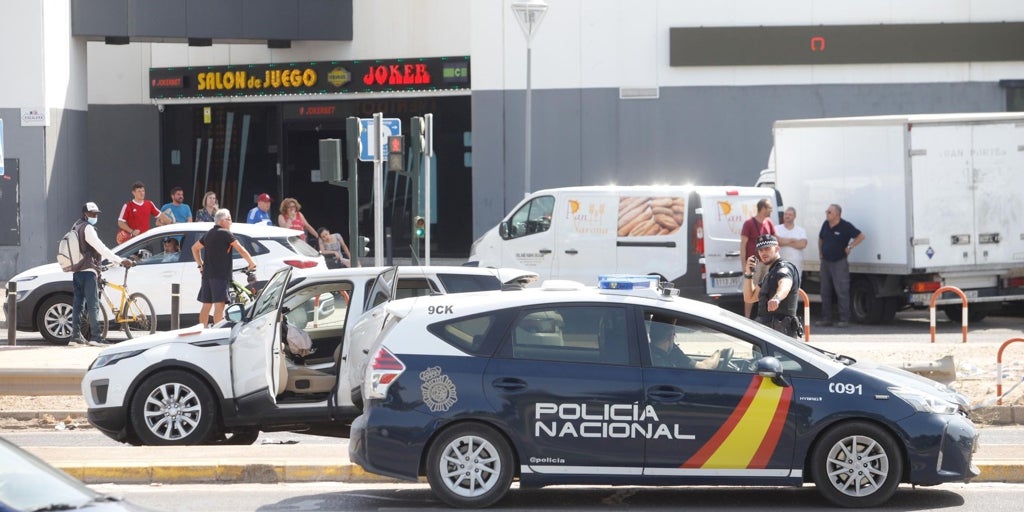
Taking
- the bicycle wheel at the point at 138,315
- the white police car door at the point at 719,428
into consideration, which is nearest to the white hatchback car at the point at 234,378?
the white police car door at the point at 719,428

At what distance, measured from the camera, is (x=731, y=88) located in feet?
89.4

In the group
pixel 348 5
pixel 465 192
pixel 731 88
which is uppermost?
pixel 348 5

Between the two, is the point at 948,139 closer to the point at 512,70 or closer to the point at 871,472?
the point at 512,70

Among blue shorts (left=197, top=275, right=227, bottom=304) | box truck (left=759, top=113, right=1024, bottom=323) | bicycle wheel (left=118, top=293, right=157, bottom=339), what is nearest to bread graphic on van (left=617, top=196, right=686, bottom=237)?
box truck (left=759, top=113, right=1024, bottom=323)

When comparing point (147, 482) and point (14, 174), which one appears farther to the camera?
point (14, 174)

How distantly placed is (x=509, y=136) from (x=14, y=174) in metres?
9.20

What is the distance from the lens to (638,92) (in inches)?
1079

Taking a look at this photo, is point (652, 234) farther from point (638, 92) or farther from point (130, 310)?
point (638, 92)

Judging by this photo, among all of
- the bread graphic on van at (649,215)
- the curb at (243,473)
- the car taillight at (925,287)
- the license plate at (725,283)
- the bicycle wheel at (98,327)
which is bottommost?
the curb at (243,473)

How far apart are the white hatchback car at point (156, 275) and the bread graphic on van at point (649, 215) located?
4372 mm

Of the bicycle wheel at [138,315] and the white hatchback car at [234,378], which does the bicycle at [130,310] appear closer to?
the bicycle wheel at [138,315]

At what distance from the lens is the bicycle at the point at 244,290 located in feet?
58.3

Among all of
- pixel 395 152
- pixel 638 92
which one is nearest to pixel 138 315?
pixel 395 152

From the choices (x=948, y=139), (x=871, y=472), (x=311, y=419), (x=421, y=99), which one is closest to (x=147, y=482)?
(x=311, y=419)
